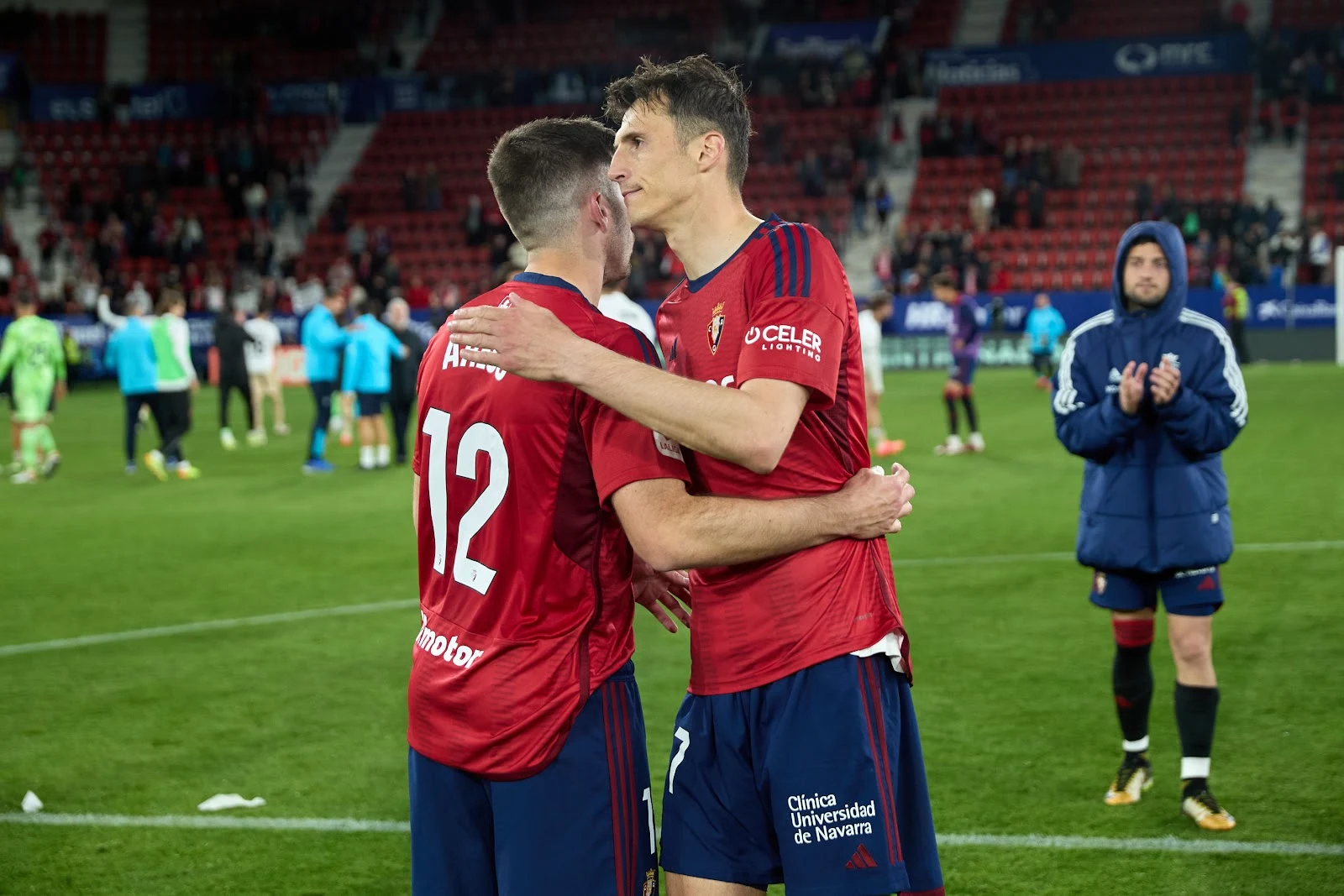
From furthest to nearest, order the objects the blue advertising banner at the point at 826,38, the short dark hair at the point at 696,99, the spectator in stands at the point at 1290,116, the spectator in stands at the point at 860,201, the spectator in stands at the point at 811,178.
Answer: the blue advertising banner at the point at 826,38, the spectator in stands at the point at 811,178, the spectator in stands at the point at 860,201, the spectator in stands at the point at 1290,116, the short dark hair at the point at 696,99

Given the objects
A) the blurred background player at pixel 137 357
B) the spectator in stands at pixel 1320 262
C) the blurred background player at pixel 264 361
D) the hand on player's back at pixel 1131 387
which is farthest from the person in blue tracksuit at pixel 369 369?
the spectator in stands at pixel 1320 262

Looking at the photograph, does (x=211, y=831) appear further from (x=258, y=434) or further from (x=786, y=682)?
(x=258, y=434)

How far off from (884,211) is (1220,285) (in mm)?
8883

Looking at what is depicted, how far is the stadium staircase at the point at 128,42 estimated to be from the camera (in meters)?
46.1

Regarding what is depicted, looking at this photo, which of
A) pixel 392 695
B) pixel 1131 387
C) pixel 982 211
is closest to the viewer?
pixel 1131 387

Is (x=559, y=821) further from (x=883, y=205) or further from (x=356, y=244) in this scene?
(x=356, y=244)

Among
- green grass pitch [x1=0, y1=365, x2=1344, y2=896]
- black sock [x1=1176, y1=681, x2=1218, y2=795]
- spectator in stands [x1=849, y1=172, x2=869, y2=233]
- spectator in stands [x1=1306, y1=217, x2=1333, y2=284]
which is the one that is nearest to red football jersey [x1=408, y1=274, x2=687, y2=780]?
green grass pitch [x1=0, y1=365, x2=1344, y2=896]

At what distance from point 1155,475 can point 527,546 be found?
3.29 meters

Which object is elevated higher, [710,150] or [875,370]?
[710,150]

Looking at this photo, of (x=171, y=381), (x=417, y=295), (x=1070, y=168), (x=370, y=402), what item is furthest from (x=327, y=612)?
(x=1070, y=168)

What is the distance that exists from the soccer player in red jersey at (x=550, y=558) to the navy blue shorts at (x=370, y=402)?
14.2 meters

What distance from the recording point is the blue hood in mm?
5461

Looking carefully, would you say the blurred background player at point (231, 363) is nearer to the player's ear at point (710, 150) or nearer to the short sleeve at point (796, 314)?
the player's ear at point (710, 150)

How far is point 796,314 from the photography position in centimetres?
290
